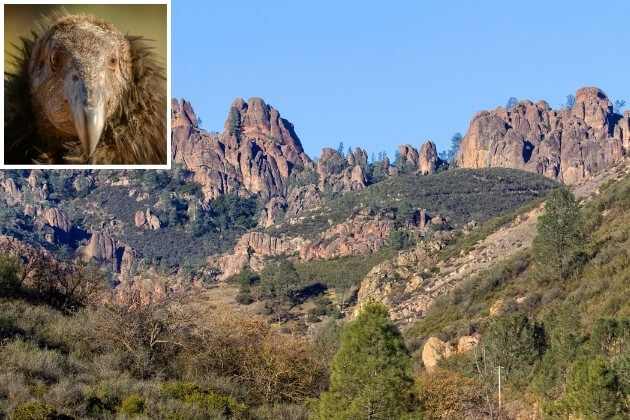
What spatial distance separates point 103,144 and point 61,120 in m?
0.43

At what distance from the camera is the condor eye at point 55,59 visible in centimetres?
845

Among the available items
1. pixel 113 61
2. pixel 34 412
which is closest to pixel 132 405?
pixel 34 412

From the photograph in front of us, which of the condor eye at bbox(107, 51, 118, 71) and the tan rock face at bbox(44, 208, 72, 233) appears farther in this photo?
the tan rock face at bbox(44, 208, 72, 233)

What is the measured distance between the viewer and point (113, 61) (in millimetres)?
8688

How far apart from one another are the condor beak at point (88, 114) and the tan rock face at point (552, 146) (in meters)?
181

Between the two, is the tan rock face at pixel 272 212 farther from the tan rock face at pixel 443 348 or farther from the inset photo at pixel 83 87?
the inset photo at pixel 83 87

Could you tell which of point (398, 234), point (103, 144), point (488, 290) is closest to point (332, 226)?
point (398, 234)

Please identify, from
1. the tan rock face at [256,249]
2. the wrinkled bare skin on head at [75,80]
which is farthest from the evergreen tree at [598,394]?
the tan rock face at [256,249]

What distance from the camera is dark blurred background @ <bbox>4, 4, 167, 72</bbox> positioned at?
870cm

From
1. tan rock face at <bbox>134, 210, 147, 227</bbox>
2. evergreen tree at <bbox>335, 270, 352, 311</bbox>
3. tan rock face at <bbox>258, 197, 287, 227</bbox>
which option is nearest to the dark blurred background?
evergreen tree at <bbox>335, 270, 352, 311</bbox>

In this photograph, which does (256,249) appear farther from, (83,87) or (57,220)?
(83,87)

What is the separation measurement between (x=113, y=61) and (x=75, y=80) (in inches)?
15.8

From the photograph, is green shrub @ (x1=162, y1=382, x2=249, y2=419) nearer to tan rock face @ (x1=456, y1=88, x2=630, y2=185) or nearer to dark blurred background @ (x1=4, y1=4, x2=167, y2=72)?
dark blurred background @ (x1=4, y1=4, x2=167, y2=72)

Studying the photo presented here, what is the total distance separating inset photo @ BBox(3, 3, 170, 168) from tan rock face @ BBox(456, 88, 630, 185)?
180 m
